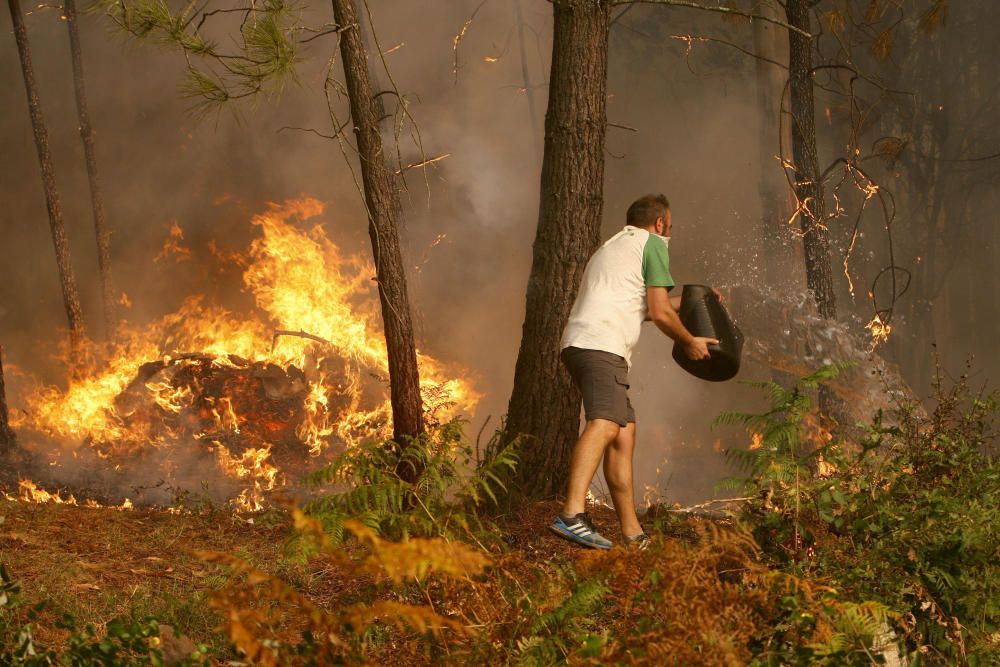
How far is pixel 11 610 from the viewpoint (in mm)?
3229

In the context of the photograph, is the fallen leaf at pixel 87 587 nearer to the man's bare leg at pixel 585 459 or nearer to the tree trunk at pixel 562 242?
the man's bare leg at pixel 585 459

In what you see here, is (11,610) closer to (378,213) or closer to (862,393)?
(378,213)

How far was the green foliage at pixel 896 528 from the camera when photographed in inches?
115

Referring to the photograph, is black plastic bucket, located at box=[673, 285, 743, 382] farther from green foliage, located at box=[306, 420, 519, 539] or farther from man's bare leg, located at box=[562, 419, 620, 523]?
green foliage, located at box=[306, 420, 519, 539]

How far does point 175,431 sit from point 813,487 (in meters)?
8.31

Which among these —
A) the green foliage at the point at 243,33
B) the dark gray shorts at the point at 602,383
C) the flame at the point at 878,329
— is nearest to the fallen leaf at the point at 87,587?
the dark gray shorts at the point at 602,383

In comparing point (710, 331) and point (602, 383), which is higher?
point (710, 331)

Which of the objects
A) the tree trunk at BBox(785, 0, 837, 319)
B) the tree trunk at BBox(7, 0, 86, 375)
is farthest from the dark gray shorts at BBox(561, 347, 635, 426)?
the tree trunk at BBox(7, 0, 86, 375)

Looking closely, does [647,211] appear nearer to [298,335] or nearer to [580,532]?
[580,532]

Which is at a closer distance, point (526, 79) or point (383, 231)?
point (383, 231)

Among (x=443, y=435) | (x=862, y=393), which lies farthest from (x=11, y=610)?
(x=862, y=393)

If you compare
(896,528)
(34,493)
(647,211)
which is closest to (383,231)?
(647,211)

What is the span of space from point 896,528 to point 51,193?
11.0 m

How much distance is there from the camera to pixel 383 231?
19.4 feet
